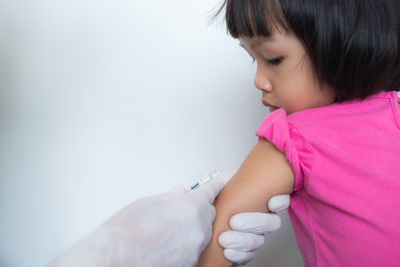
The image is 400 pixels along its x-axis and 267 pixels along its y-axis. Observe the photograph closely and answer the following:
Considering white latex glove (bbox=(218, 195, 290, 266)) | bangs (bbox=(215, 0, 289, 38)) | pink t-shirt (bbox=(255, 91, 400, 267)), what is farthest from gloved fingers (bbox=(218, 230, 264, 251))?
bangs (bbox=(215, 0, 289, 38))

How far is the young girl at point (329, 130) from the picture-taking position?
2.32 feet

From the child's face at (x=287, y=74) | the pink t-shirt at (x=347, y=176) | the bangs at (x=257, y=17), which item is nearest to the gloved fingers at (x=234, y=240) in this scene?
the pink t-shirt at (x=347, y=176)

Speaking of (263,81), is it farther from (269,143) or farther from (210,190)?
(210,190)

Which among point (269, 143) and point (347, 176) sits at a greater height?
point (269, 143)

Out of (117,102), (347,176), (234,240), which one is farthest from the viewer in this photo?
(117,102)

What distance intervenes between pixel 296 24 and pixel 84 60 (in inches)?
33.3

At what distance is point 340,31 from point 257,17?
0.18 meters

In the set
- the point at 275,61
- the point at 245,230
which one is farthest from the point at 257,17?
the point at 245,230

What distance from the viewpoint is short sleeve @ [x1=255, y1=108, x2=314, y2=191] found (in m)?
0.73

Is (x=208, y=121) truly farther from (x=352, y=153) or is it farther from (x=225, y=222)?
(x=352, y=153)

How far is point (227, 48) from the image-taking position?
4.17ft

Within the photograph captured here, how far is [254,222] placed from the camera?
32.1 inches

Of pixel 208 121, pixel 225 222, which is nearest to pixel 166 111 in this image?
pixel 208 121

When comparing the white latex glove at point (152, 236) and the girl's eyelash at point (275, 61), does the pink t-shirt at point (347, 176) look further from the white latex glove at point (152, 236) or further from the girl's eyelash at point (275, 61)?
the white latex glove at point (152, 236)
